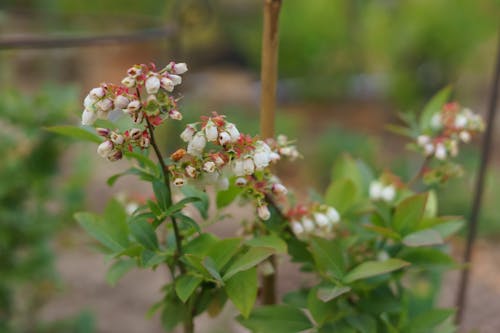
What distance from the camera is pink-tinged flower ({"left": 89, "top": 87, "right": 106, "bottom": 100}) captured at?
501 millimetres

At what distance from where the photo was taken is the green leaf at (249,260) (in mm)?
562

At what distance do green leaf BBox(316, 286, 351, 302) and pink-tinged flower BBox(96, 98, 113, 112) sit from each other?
0.29m

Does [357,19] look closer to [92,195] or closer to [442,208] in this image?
[442,208]

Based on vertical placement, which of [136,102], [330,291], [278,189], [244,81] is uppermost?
[136,102]

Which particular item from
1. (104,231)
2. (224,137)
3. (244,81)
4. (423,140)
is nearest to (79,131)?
(104,231)

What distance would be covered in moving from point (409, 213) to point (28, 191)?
2.96 ft

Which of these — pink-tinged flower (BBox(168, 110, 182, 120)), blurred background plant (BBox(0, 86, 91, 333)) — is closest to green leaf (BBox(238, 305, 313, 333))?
pink-tinged flower (BBox(168, 110, 182, 120))

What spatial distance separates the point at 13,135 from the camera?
1.28 m

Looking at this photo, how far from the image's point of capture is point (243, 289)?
59cm

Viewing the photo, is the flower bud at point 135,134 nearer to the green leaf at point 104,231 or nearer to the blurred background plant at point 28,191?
the green leaf at point 104,231

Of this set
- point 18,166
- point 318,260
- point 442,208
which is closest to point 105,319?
A: point 18,166

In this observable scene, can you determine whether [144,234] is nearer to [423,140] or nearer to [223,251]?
[223,251]

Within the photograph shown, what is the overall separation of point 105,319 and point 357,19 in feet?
10.2

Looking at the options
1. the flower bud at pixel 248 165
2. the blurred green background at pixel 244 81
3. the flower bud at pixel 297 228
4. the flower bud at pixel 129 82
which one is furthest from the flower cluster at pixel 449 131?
the blurred green background at pixel 244 81
